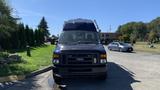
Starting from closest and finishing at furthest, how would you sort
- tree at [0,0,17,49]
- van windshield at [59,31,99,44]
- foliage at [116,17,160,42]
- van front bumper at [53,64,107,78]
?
1. van front bumper at [53,64,107,78]
2. van windshield at [59,31,99,44]
3. tree at [0,0,17,49]
4. foliage at [116,17,160,42]

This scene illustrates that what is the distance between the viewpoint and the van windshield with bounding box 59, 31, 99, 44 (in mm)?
15434

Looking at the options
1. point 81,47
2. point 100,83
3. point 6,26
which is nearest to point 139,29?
point 6,26

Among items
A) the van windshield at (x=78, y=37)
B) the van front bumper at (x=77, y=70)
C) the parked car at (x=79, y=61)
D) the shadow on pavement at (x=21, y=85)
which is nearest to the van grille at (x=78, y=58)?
the parked car at (x=79, y=61)

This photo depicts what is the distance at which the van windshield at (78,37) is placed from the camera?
50.6ft

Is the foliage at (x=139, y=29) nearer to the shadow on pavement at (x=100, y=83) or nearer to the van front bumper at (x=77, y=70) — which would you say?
the shadow on pavement at (x=100, y=83)

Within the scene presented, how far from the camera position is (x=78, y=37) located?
15828mm

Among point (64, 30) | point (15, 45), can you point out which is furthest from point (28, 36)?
point (64, 30)

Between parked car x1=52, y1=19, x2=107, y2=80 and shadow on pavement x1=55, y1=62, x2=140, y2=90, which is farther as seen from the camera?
parked car x1=52, y1=19, x2=107, y2=80

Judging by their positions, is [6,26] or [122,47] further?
[122,47]

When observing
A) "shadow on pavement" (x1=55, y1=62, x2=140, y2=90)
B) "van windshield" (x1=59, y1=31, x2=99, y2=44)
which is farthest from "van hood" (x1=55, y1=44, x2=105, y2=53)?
"shadow on pavement" (x1=55, y1=62, x2=140, y2=90)

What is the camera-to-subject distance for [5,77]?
14938 mm

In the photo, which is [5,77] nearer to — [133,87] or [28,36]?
[133,87]

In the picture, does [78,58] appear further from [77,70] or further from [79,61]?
[77,70]

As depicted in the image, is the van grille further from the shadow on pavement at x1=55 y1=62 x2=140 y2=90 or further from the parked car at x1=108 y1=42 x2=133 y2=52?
the parked car at x1=108 y1=42 x2=133 y2=52
